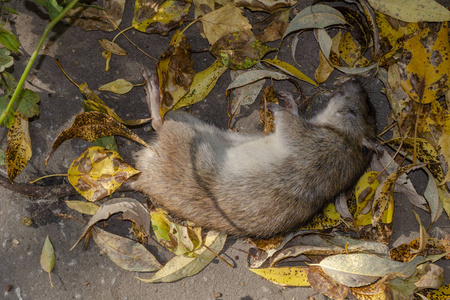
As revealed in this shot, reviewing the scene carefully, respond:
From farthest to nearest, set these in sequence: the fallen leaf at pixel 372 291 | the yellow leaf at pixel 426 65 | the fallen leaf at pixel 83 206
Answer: the fallen leaf at pixel 83 206, the fallen leaf at pixel 372 291, the yellow leaf at pixel 426 65

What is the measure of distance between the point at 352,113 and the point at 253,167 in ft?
3.20

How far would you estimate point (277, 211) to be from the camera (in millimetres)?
2951

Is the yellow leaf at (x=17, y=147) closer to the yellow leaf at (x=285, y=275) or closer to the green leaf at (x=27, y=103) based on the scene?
the green leaf at (x=27, y=103)

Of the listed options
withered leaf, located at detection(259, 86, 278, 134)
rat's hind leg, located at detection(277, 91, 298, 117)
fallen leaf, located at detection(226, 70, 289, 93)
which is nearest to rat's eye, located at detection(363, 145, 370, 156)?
rat's hind leg, located at detection(277, 91, 298, 117)

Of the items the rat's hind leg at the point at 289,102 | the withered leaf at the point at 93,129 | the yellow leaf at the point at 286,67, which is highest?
the yellow leaf at the point at 286,67

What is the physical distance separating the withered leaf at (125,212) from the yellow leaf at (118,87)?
0.87m

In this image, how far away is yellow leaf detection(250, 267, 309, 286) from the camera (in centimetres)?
327

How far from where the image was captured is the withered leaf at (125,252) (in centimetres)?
323

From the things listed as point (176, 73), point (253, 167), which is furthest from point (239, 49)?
point (253, 167)

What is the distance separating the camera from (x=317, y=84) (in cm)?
339

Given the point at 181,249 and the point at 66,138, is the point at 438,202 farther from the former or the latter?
the point at 66,138

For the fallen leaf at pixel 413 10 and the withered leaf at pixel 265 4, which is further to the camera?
the withered leaf at pixel 265 4

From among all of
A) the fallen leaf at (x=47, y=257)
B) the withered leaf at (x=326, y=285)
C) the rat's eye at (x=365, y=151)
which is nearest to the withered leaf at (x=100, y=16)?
the fallen leaf at (x=47, y=257)

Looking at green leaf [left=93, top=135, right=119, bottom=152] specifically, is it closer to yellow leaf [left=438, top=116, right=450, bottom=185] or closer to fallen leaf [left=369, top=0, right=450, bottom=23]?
fallen leaf [left=369, top=0, right=450, bottom=23]
